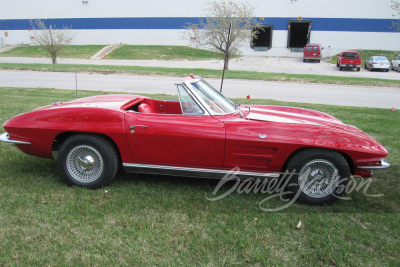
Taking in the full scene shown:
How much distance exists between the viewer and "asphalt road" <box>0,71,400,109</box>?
1259 cm

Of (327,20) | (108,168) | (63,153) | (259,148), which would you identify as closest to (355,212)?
(259,148)

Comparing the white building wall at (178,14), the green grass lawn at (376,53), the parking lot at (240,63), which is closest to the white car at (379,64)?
the parking lot at (240,63)

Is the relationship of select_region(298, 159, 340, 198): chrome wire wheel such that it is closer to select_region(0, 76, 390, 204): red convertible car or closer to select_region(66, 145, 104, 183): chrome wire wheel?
select_region(0, 76, 390, 204): red convertible car

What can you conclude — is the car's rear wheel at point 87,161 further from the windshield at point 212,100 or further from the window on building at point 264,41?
the window on building at point 264,41

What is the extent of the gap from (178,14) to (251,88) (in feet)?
87.2

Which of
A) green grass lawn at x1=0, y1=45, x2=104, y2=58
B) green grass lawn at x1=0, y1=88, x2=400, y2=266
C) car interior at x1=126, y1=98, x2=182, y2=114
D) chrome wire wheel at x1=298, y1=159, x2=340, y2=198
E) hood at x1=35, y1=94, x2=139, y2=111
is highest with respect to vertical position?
green grass lawn at x1=0, y1=45, x2=104, y2=58

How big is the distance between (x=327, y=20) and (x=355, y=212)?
3558 cm

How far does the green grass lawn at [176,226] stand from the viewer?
2.88m

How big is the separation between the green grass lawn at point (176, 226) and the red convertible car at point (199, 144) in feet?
0.91

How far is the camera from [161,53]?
1380 inches

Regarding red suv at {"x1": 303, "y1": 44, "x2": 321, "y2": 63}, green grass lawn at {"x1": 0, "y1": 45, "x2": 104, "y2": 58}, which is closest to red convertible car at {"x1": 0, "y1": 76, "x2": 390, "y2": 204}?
red suv at {"x1": 303, "y1": 44, "x2": 321, "y2": 63}

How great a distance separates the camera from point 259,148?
3805 mm

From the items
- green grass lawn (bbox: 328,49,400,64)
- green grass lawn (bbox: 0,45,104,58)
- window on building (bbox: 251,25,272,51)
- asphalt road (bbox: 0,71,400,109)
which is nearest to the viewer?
asphalt road (bbox: 0,71,400,109)

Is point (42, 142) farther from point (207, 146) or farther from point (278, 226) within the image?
point (278, 226)
